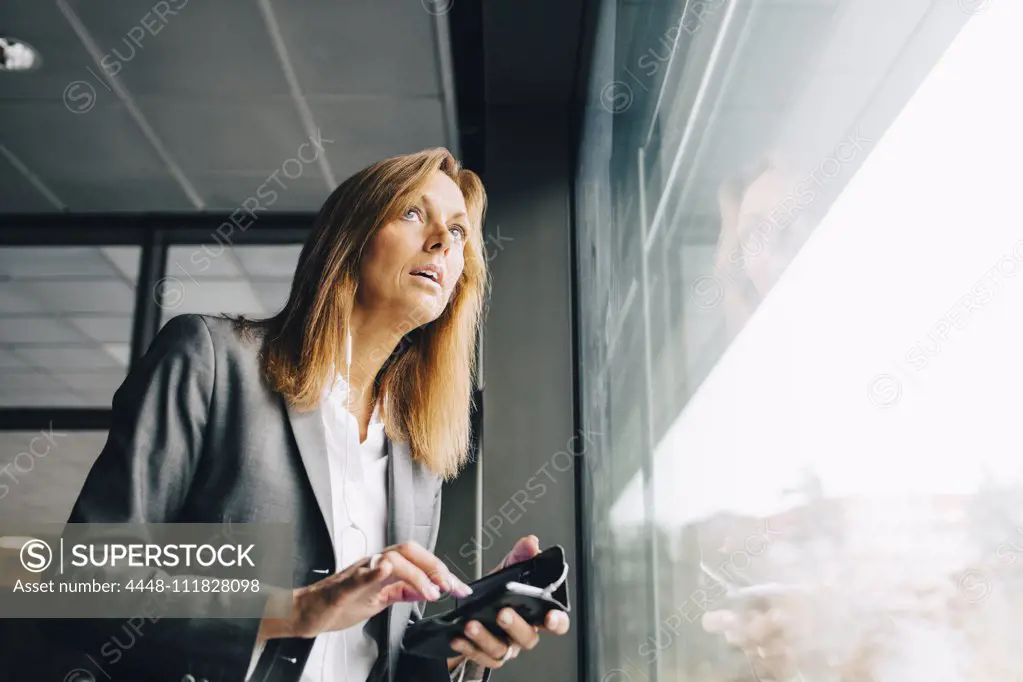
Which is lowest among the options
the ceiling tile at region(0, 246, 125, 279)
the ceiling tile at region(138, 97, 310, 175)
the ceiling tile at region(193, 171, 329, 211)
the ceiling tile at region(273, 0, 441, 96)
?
the ceiling tile at region(0, 246, 125, 279)

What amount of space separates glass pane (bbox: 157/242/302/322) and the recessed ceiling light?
0.60 meters

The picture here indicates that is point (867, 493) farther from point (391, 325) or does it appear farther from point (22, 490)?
point (22, 490)

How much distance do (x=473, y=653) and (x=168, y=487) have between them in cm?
66

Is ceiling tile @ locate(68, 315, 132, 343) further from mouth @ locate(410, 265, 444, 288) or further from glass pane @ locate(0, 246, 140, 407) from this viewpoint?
mouth @ locate(410, 265, 444, 288)

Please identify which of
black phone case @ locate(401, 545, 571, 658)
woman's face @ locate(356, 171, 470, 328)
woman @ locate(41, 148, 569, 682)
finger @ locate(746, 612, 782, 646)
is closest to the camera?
finger @ locate(746, 612, 782, 646)

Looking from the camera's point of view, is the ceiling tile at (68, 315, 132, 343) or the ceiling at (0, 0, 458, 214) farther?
the ceiling at (0, 0, 458, 214)

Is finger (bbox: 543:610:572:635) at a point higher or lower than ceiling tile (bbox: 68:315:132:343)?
lower

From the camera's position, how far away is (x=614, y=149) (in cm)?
175

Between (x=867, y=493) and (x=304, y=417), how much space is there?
49.9 inches

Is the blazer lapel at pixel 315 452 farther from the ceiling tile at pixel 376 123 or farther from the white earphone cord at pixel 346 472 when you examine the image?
the ceiling tile at pixel 376 123

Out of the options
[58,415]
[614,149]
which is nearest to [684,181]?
[614,149]

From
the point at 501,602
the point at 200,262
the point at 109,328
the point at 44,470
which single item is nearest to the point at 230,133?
the point at 200,262

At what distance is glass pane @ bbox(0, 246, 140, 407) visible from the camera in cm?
204

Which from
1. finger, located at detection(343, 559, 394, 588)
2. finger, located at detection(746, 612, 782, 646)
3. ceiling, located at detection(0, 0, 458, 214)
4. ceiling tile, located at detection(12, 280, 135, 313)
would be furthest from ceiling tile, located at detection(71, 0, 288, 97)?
finger, located at detection(746, 612, 782, 646)
